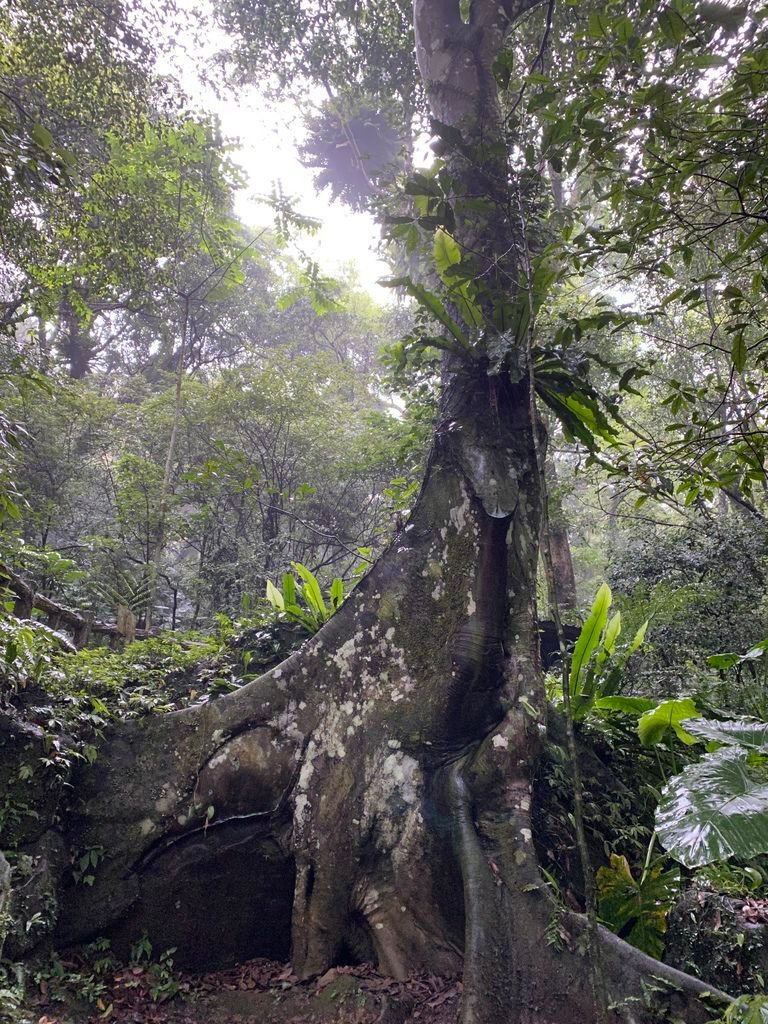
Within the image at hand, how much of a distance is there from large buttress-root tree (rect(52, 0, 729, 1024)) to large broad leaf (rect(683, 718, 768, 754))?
91cm

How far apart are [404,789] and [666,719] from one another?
1.25m

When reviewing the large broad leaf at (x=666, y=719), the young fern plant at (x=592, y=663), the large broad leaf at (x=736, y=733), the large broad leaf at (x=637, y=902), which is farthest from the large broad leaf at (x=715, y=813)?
the young fern plant at (x=592, y=663)

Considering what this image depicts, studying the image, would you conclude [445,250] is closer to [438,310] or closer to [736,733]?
[438,310]

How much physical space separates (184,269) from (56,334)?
169 inches

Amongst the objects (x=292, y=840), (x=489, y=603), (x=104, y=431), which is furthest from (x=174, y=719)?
(x=104, y=431)

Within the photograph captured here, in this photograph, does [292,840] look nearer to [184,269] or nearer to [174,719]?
[174,719]

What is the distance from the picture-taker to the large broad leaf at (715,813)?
1583 mm

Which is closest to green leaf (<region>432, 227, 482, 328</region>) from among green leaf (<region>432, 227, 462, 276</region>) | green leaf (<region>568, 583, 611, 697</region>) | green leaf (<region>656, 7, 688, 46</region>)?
→ green leaf (<region>432, 227, 462, 276</region>)

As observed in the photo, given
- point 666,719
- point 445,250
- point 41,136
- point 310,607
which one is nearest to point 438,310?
point 445,250

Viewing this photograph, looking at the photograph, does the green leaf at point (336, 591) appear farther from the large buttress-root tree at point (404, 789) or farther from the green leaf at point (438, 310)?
the green leaf at point (438, 310)

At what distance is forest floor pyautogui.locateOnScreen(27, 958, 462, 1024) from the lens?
7.52 ft

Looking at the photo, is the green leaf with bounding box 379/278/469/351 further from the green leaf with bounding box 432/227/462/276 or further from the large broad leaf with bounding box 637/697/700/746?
the large broad leaf with bounding box 637/697/700/746

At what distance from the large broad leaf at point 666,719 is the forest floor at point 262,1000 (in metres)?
1.37

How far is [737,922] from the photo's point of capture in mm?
2355
